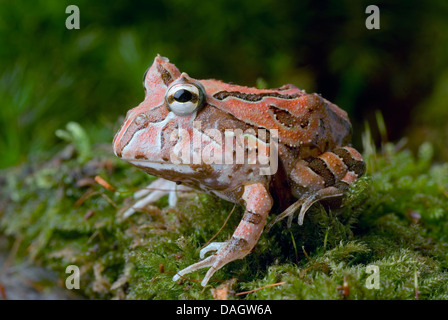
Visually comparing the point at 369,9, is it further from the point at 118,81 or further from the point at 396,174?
the point at 118,81

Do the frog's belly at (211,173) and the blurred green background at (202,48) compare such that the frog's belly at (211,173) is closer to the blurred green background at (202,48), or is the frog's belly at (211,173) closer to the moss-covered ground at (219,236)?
the moss-covered ground at (219,236)

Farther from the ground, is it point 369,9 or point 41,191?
point 369,9

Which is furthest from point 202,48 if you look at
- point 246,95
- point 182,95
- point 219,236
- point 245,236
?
point 245,236

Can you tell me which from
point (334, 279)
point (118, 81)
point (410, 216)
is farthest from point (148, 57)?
point (334, 279)

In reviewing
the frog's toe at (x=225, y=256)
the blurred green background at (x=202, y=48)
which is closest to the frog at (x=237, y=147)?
the frog's toe at (x=225, y=256)

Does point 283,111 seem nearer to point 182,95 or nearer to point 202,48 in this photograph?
point 182,95

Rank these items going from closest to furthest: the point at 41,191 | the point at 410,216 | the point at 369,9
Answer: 1. the point at 410,216
2. the point at 41,191
3. the point at 369,9
